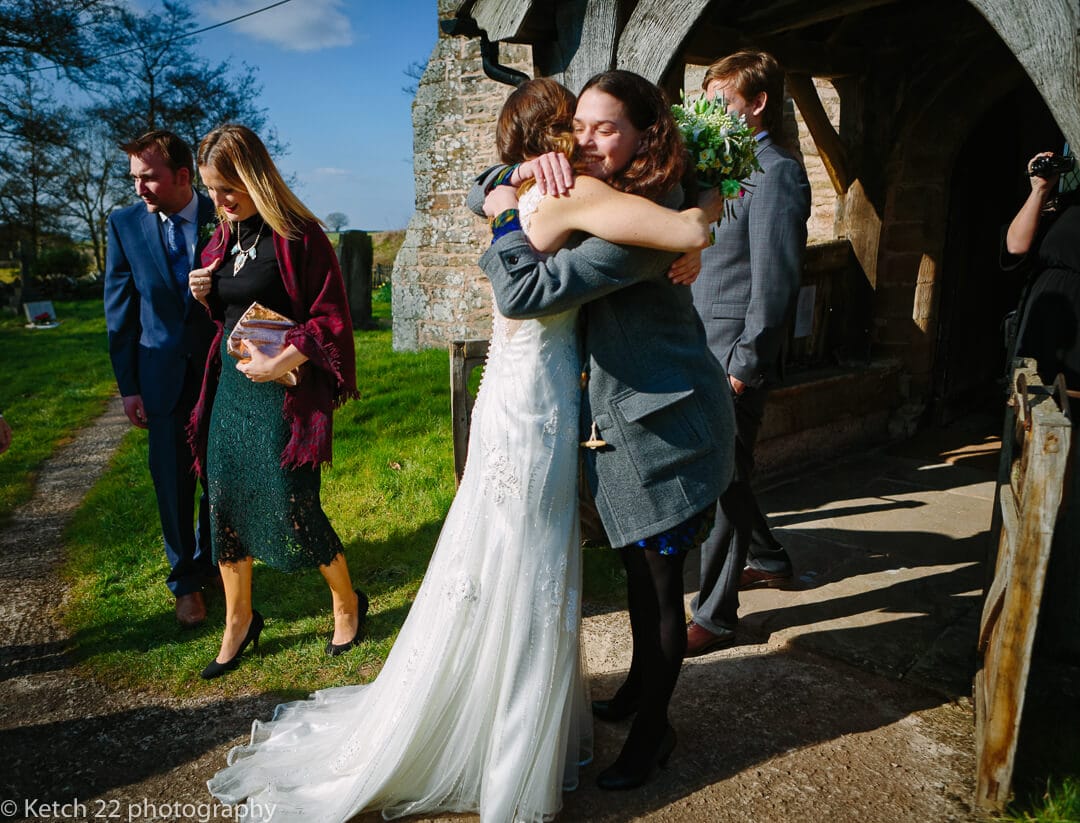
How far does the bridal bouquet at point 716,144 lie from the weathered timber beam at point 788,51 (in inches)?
123

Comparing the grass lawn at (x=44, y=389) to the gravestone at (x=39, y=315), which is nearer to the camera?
the grass lawn at (x=44, y=389)

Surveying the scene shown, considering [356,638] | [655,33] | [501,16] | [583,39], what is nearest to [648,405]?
[356,638]

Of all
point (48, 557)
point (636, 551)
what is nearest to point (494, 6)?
point (636, 551)

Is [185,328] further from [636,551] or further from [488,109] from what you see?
[488,109]

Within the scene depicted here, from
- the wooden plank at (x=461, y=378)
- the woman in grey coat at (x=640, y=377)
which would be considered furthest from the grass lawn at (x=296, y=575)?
the woman in grey coat at (x=640, y=377)

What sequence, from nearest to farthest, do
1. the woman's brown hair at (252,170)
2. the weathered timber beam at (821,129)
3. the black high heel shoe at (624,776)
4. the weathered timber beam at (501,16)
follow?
the black high heel shoe at (624,776), the woman's brown hair at (252,170), the weathered timber beam at (501,16), the weathered timber beam at (821,129)

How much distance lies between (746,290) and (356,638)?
2312mm

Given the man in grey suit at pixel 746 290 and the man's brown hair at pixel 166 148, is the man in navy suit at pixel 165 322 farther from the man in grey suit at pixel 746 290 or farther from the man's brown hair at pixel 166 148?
the man in grey suit at pixel 746 290

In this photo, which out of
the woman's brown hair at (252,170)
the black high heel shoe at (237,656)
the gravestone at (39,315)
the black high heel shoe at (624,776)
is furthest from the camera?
the gravestone at (39,315)

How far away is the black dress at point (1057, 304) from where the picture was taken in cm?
353

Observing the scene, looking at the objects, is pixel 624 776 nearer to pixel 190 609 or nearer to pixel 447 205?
pixel 190 609

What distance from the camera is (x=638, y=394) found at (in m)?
2.20

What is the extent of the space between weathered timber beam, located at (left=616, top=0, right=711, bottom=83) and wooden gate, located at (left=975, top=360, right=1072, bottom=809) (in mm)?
2145

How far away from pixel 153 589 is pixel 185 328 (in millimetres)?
1541
